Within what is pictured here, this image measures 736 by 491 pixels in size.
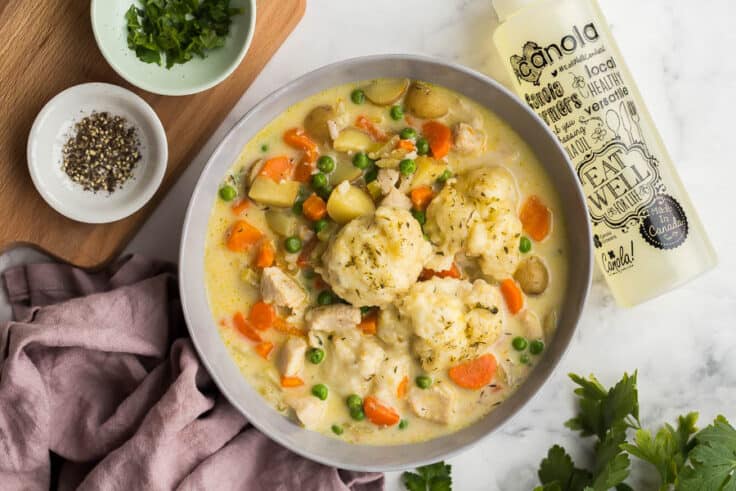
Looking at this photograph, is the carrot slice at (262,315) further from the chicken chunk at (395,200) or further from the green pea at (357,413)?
the chicken chunk at (395,200)

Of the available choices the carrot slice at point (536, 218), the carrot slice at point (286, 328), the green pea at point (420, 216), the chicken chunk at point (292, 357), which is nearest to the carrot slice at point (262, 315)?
the carrot slice at point (286, 328)

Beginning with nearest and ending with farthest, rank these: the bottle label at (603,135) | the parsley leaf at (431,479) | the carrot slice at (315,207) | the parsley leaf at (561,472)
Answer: the carrot slice at (315,207)
the bottle label at (603,135)
the parsley leaf at (431,479)
the parsley leaf at (561,472)

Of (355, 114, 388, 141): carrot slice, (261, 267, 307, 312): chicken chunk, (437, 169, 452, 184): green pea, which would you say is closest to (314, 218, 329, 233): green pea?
(261, 267, 307, 312): chicken chunk

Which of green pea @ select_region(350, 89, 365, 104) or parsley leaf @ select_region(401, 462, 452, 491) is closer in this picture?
green pea @ select_region(350, 89, 365, 104)

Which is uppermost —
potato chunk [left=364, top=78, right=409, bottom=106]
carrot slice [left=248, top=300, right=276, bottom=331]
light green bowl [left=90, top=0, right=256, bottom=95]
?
light green bowl [left=90, top=0, right=256, bottom=95]

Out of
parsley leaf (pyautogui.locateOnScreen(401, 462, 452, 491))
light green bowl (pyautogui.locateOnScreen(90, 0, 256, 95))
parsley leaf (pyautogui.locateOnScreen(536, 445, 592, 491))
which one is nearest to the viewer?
light green bowl (pyautogui.locateOnScreen(90, 0, 256, 95))

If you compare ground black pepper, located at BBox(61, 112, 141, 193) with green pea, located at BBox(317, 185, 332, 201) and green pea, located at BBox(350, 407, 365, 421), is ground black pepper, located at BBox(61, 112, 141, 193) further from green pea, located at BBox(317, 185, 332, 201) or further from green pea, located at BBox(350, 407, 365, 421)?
green pea, located at BBox(350, 407, 365, 421)
